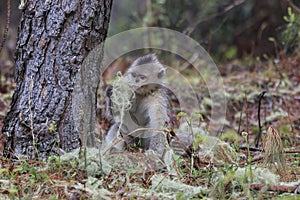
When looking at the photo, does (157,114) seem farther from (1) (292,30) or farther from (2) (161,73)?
(1) (292,30)

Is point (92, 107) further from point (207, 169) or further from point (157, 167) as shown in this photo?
point (207, 169)

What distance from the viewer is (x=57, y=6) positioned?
435 cm

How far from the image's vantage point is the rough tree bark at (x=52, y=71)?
4.36m

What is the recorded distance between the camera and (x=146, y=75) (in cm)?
564

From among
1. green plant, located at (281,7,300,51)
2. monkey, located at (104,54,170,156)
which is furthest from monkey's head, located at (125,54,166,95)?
green plant, located at (281,7,300,51)

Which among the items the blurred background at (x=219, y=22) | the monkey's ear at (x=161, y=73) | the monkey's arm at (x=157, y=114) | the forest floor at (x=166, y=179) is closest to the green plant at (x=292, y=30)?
the blurred background at (x=219, y=22)

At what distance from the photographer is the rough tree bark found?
4363 millimetres

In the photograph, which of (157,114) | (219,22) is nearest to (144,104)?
(157,114)

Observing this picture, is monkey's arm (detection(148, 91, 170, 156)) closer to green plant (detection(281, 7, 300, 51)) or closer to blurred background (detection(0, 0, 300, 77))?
green plant (detection(281, 7, 300, 51))

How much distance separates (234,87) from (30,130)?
4351 mm

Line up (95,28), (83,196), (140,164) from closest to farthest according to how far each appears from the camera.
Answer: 1. (83,196)
2. (140,164)
3. (95,28)

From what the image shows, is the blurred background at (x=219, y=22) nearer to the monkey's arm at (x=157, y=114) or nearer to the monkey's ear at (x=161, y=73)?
the monkey's ear at (x=161, y=73)

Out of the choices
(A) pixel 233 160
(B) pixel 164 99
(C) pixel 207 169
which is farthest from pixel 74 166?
(B) pixel 164 99

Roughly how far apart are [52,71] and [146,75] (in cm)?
146
